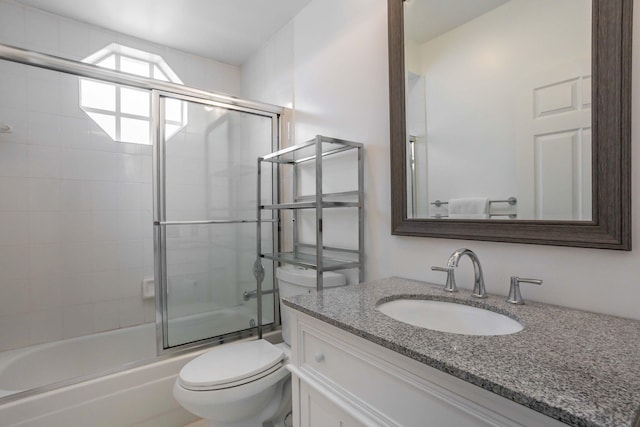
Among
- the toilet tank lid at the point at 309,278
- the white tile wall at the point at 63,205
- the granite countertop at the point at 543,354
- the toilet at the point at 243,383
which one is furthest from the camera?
the white tile wall at the point at 63,205

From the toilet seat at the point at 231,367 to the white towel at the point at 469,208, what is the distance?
100cm

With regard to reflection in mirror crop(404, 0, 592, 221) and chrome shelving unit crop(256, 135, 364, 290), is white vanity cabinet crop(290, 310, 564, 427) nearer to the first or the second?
chrome shelving unit crop(256, 135, 364, 290)

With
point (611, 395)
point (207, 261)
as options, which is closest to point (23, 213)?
point (207, 261)

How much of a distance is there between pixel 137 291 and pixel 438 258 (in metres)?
2.12

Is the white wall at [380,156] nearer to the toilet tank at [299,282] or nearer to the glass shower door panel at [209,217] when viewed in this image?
the toilet tank at [299,282]

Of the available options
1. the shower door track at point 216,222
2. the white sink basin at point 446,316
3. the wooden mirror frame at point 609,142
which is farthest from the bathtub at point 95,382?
the wooden mirror frame at point 609,142

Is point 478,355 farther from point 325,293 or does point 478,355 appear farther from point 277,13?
point 277,13

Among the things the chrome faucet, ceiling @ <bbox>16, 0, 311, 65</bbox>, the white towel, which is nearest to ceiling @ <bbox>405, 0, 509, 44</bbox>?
the white towel

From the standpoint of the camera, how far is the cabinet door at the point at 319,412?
0.83 m

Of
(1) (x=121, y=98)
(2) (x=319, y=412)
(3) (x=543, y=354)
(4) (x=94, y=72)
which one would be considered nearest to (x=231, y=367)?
(2) (x=319, y=412)

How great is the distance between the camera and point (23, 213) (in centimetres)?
190

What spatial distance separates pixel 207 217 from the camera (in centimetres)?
193

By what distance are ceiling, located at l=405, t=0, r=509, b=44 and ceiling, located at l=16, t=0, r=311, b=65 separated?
0.93 meters

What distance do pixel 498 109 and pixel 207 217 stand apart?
1.61m
